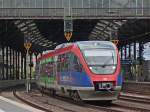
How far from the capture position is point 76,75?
26953mm

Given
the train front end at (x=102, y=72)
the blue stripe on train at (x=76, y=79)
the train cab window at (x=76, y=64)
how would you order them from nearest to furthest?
the train front end at (x=102, y=72), the blue stripe on train at (x=76, y=79), the train cab window at (x=76, y=64)

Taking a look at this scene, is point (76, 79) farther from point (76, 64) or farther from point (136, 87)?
point (136, 87)

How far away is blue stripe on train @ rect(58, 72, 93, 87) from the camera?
84.4ft

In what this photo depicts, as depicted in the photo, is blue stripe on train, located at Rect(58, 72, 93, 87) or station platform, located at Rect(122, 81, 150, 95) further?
station platform, located at Rect(122, 81, 150, 95)

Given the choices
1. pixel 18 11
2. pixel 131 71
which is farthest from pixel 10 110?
pixel 131 71

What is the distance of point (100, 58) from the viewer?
86.2 ft

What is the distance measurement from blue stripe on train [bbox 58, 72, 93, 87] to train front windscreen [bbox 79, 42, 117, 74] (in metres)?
0.58

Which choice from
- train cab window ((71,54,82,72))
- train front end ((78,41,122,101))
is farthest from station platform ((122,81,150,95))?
train front end ((78,41,122,101))

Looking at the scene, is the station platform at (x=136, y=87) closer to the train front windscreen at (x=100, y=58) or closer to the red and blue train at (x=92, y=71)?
the red and blue train at (x=92, y=71)

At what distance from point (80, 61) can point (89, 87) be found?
1634mm

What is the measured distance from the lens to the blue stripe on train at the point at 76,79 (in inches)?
1013

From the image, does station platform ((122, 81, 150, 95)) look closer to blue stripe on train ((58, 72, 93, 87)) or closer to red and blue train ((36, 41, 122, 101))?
blue stripe on train ((58, 72, 93, 87))

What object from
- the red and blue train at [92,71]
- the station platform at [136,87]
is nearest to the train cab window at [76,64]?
the red and blue train at [92,71]

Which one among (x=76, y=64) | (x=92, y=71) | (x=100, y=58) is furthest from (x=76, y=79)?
(x=100, y=58)
